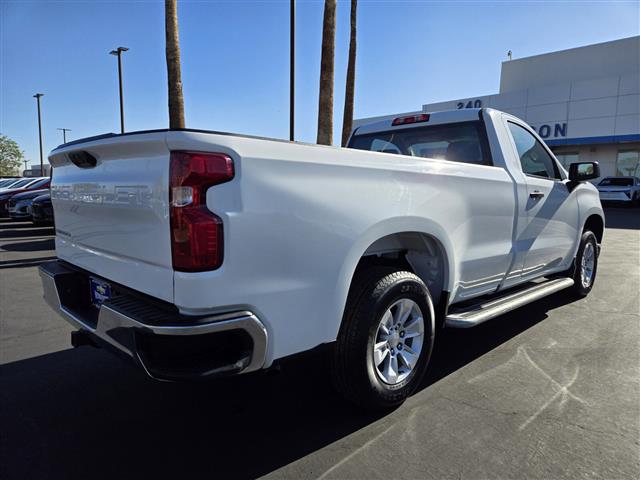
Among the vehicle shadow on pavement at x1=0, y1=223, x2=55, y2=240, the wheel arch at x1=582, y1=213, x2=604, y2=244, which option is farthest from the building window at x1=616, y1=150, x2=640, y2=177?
the vehicle shadow on pavement at x1=0, y1=223, x2=55, y2=240

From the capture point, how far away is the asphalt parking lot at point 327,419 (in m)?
2.38

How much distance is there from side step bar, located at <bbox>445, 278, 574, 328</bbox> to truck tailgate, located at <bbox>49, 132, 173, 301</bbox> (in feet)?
6.83

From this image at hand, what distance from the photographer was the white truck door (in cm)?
419

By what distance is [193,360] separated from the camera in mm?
2076

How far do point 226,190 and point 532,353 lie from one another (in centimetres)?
311

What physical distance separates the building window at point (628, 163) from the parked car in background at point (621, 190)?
3.92 metres

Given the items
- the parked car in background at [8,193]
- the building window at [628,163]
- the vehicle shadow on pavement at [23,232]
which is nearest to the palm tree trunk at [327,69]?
the vehicle shadow on pavement at [23,232]

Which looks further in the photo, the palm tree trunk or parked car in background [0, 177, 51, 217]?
parked car in background [0, 177, 51, 217]

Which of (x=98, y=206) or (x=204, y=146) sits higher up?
(x=204, y=146)

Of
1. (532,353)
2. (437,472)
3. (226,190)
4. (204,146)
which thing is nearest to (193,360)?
(226,190)

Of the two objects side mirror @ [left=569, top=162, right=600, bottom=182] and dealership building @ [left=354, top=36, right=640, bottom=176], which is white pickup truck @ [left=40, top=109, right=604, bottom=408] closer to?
side mirror @ [left=569, top=162, right=600, bottom=182]

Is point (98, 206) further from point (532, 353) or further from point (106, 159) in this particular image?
point (532, 353)

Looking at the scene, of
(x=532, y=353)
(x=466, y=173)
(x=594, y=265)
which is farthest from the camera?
(x=594, y=265)

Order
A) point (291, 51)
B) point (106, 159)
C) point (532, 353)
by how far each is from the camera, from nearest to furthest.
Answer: point (106, 159)
point (532, 353)
point (291, 51)
